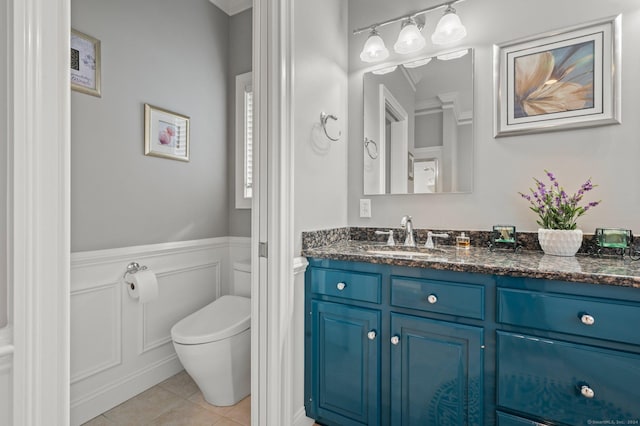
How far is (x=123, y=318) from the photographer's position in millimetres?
1925

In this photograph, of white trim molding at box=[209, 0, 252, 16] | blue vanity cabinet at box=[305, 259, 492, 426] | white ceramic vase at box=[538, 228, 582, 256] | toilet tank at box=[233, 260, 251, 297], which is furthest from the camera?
white trim molding at box=[209, 0, 252, 16]

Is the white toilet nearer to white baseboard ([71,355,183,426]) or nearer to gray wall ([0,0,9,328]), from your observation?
white baseboard ([71,355,183,426])

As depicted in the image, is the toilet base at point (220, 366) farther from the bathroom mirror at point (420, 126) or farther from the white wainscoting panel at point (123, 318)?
the bathroom mirror at point (420, 126)

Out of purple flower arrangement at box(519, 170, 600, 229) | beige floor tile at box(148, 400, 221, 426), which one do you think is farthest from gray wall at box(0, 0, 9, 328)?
purple flower arrangement at box(519, 170, 600, 229)

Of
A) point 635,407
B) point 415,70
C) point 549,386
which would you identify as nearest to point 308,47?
point 415,70

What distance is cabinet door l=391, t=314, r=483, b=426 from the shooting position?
1.26 meters

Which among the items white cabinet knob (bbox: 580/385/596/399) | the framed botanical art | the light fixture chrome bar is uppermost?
the light fixture chrome bar

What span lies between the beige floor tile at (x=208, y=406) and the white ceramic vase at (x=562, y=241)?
188 centimetres

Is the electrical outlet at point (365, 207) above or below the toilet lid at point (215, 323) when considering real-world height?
above

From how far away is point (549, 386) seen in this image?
1132mm

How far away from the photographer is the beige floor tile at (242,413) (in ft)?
5.76

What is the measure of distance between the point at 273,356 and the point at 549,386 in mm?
1071

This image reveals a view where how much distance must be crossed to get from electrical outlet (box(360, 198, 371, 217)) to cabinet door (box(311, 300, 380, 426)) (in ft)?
2.36

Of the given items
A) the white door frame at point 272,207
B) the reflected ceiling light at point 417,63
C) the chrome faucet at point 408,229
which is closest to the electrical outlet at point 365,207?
the chrome faucet at point 408,229
